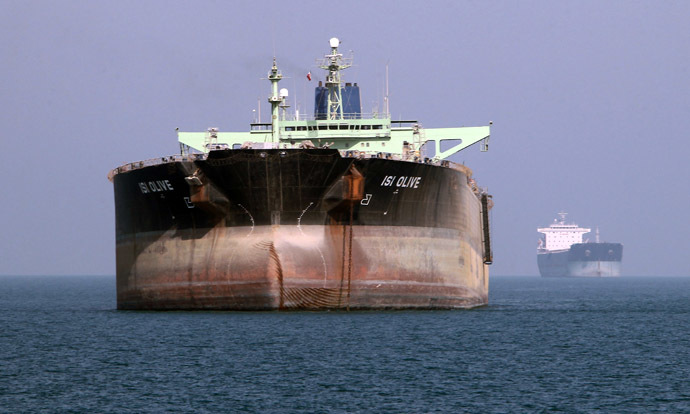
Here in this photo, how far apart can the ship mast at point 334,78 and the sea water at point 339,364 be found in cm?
1210

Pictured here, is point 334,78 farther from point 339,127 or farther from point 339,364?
point 339,364

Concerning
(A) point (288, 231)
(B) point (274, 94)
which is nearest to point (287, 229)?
(A) point (288, 231)

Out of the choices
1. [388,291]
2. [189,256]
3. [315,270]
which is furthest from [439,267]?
[189,256]

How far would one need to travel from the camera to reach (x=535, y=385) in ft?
81.8

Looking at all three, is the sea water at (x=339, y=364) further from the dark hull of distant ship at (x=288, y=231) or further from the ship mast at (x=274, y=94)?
the ship mast at (x=274, y=94)

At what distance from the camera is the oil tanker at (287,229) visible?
3769cm

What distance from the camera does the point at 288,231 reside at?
1496 inches

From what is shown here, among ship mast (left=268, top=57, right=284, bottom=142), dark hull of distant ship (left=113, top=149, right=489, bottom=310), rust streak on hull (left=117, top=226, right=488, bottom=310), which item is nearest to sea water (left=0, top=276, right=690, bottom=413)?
rust streak on hull (left=117, top=226, right=488, bottom=310)

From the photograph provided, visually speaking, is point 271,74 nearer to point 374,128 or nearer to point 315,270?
point 374,128

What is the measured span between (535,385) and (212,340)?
11317mm

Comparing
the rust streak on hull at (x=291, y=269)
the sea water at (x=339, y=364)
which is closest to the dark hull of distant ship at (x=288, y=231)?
the rust streak on hull at (x=291, y=269)

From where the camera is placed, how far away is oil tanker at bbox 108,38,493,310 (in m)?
37.7

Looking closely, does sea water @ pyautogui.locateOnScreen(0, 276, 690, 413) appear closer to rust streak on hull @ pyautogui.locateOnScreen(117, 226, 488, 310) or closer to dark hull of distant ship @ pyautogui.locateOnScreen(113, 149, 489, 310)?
rust streak on hull @ pyautogui.locateOnScreen(117, 226, 488, 310)

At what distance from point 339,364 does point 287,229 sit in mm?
11208
